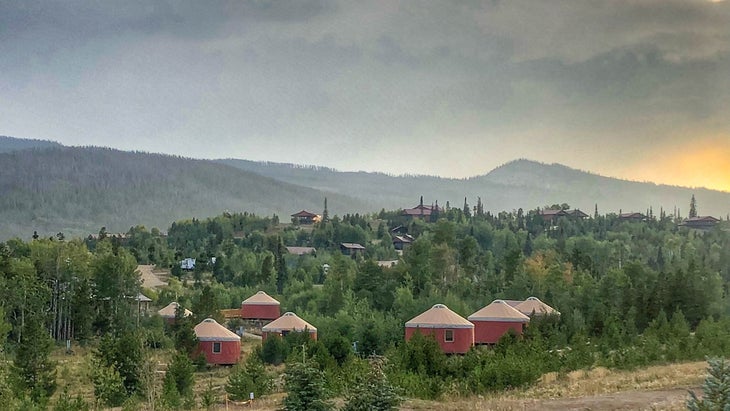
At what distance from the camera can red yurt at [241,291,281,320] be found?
6719 centimetres

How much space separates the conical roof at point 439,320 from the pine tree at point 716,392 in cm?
3544

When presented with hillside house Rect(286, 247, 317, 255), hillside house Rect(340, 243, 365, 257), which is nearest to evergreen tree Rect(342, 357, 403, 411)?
hillside house Rect(286, 247, 317, 255)

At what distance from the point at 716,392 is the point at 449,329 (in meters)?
35.9

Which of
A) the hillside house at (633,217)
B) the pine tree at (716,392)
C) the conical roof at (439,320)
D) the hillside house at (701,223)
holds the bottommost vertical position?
the conical roof at (439,320)

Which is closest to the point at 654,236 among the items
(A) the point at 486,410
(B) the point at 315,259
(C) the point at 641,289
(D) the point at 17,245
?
(B) the point at 315,259

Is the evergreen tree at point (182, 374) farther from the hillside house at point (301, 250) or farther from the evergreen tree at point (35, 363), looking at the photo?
the hillside house at point (301, 250)

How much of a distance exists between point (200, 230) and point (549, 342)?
78.4 meters

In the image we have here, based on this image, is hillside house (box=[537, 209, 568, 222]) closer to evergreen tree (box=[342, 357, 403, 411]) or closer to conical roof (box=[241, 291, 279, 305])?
conical roof (box=[241, 291, 279, 305])

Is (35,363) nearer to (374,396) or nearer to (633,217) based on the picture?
(374,396)

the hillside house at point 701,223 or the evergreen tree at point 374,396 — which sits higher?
the hillside house at point 701,223

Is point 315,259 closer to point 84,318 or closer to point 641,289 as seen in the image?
point 84,318

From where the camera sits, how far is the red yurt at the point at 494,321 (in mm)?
50875

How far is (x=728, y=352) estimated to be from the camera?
33.0 meters

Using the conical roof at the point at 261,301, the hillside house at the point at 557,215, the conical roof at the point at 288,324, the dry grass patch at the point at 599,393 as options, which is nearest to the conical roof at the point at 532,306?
the conical roof at the point at 288,324
